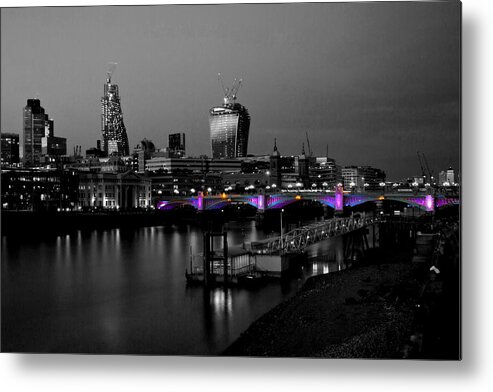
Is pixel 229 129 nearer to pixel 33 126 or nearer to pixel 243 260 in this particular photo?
pixel 33 126

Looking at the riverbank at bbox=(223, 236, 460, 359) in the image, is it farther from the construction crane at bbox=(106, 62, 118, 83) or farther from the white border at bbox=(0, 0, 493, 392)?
the construction crane at bbox=(106, 62, 118, 83)

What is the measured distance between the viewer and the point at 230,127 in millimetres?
6781

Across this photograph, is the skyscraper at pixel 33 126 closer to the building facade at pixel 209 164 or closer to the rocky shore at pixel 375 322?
the rocky shore at pixel 375 322

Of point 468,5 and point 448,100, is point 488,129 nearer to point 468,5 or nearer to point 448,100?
point 448,100

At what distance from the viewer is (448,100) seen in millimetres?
4777

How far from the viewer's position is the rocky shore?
4625 mm

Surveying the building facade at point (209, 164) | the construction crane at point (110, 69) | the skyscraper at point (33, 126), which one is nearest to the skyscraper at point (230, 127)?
the building facade at point (209, 164)

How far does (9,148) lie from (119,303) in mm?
2325

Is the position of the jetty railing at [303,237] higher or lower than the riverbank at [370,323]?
higher

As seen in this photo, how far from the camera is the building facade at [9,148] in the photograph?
5316 millimetres

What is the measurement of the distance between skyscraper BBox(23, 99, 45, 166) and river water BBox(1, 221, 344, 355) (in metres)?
1.11

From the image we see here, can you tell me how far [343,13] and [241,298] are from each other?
426 centimetres

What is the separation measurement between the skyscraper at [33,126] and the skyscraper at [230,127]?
1.90 m

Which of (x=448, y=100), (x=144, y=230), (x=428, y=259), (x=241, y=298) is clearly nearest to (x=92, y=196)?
(x=144, y=230)
